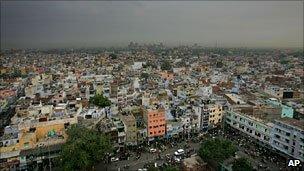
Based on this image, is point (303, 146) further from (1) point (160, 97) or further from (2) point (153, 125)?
(1) point (160, 97)

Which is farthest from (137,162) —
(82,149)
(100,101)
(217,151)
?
(100,101)

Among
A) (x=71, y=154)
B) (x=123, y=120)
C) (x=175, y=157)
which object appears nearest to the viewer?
(x=71, y=154)

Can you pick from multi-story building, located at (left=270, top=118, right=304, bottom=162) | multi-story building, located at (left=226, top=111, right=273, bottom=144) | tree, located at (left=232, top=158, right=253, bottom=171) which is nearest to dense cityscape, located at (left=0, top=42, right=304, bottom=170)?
multi-story building, located at (left=270, top=118, right=304, bottom=162)

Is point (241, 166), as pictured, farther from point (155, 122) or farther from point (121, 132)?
point (121, 132)

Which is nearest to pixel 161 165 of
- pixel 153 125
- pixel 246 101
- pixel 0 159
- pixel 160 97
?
pixel 153 125

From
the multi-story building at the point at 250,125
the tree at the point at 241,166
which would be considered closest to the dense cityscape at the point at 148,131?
the multi-story building at the point at 250,125

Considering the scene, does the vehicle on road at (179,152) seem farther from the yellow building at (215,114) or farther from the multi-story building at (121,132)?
the yellow building at (215,114)
